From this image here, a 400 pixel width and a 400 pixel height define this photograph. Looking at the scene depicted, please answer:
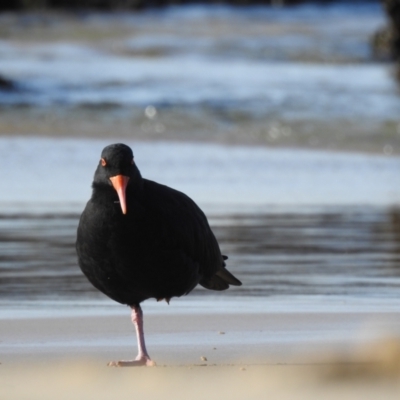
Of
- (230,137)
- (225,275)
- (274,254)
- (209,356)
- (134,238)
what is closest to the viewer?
(134,238)

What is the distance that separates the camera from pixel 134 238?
4957 millimetres

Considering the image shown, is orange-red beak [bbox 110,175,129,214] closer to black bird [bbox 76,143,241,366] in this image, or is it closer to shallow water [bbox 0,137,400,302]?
black bird [bbox 76,143,241,366]

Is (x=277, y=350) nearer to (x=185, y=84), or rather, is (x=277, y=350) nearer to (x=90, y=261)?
(x=90, y=261)

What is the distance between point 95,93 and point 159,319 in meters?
14.5

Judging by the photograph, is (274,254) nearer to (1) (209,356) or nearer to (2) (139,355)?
(1) (209,356)

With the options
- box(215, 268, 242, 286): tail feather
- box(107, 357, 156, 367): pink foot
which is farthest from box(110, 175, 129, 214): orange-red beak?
box(215, 268, 242, 286): tail feather

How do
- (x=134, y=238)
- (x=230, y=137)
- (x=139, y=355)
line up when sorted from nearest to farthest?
(x=134, y=238) → (x=139, y=355) → (x=230, y=137)

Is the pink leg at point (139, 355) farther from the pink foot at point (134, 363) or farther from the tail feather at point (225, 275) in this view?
the tail feather at point (225, 275)

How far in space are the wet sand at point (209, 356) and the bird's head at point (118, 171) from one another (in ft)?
2.31

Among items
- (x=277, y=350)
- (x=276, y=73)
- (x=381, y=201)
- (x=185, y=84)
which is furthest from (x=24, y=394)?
(x=276, y=73)

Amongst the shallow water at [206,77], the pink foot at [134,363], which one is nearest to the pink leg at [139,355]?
the pink foot at [134,363]

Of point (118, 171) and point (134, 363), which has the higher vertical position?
point (118, 171)

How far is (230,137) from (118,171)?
10.2 m

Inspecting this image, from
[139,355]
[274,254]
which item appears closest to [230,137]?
[274,254]
